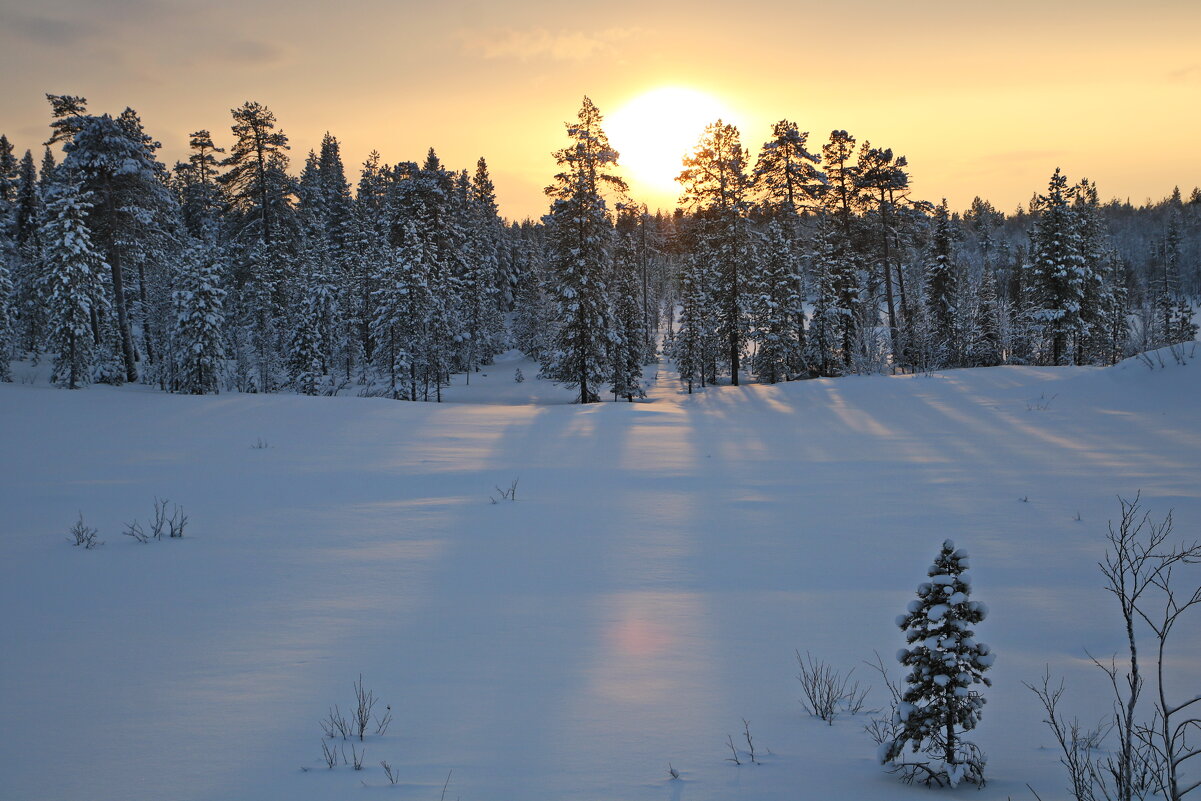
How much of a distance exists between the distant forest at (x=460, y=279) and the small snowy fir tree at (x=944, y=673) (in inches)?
1241

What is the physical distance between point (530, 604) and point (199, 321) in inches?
1157

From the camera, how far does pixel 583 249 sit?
3422 centimetres

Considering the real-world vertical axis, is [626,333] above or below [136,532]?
above

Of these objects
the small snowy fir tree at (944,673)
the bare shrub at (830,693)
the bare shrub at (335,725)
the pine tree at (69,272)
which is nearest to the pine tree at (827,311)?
the pine tree at (69,272)

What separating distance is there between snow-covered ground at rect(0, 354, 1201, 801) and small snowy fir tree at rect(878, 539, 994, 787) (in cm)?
14

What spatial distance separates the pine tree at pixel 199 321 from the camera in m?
30.1

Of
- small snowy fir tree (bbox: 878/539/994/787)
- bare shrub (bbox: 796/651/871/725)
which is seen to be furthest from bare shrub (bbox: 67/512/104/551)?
small snowy fir tree (bbox: 878/539/994/787)

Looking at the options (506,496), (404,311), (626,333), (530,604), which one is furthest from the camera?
(626,333)

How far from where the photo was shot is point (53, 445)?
15711 millimetres

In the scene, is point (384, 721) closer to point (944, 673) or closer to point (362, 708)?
point (362, 708)

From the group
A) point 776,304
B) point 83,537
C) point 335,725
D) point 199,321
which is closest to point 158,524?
point 83,537

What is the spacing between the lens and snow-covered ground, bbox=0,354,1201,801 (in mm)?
3875

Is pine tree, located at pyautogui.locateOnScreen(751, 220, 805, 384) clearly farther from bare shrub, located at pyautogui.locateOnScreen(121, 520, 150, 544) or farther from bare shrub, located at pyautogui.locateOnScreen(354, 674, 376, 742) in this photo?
bare shrub, located at pyautogui.locateOnScreen(354, 674, 376, 742)

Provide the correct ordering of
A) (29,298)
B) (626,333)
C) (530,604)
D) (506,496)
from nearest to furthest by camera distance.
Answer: (530,604) → (506,496) → (626,333) → (29,298)
